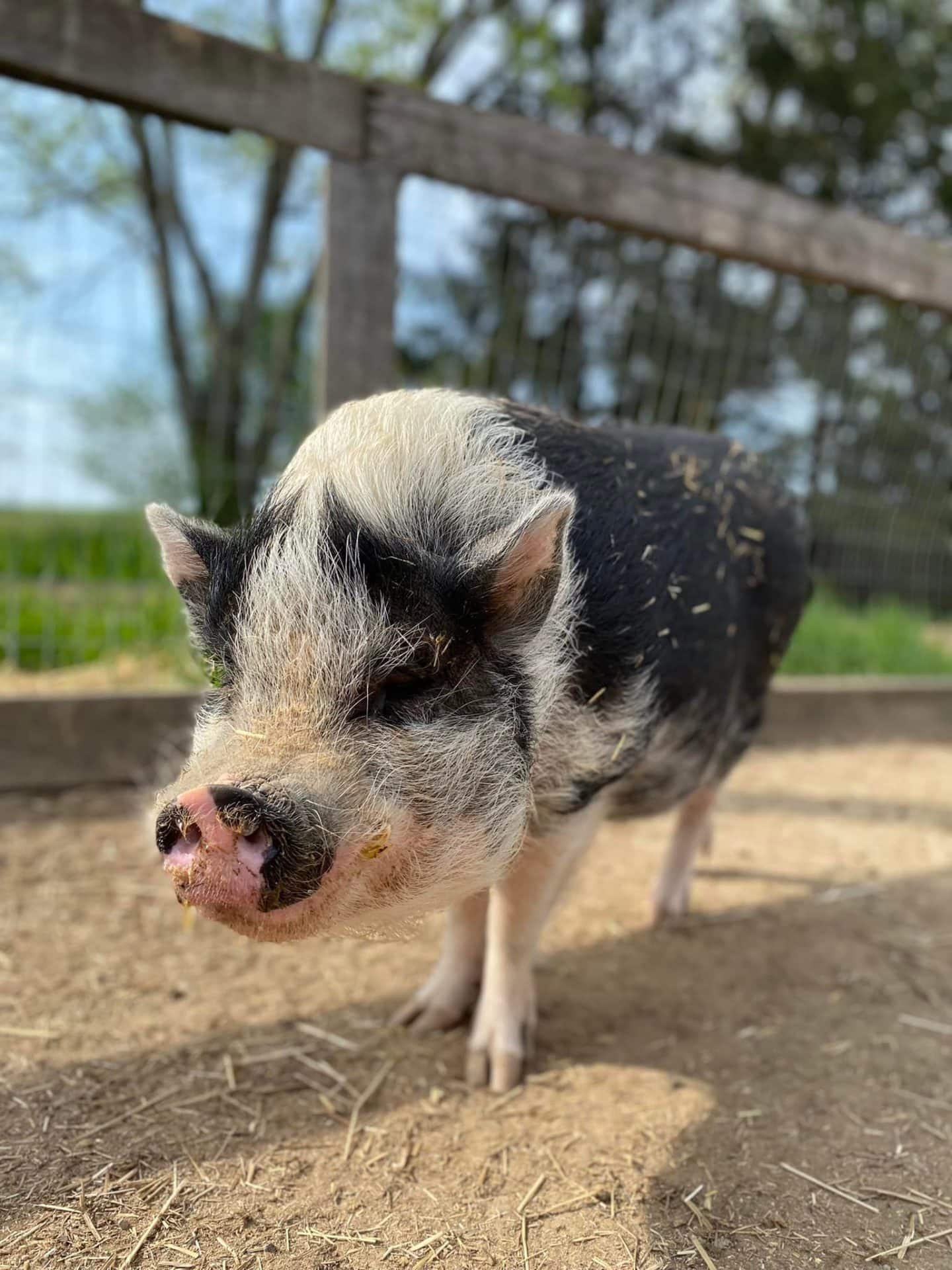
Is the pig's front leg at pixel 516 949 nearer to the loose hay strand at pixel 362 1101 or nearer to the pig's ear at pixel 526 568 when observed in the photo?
the loose hay strand at pixel 362 1101

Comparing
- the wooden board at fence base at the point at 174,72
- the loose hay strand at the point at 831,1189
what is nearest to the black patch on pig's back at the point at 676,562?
the loose hay strand at the point at 831,1189

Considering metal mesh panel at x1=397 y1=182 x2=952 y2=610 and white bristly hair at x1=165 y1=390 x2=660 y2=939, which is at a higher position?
metal mesh panel at x1=397 y1=182 x2=952 y2=610

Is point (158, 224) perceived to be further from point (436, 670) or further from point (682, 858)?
point (436, 670)

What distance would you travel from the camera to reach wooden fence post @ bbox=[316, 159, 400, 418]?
358 centimetres

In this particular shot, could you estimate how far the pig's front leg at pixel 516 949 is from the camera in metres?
2.24

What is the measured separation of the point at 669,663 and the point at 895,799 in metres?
3.02

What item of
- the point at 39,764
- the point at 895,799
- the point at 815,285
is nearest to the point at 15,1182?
the point at 39,764

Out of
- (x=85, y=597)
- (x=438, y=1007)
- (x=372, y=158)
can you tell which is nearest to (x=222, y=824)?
(x=438, y=1007)

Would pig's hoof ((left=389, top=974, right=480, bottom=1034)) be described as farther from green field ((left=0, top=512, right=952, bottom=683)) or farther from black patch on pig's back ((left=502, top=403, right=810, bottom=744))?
green field ((left=0, top=512, right=952, bottom=683))

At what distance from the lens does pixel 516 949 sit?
7.66 ft

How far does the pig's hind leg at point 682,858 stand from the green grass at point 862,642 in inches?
142

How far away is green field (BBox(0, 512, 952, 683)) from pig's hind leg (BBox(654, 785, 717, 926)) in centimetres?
214

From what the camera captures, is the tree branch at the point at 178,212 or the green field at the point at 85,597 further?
the tree branch at the point at 178,212

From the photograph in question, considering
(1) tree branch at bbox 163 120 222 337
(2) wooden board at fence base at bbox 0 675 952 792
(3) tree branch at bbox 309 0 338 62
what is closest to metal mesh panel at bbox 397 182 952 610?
(2) wooden board at fence base at bbox 0 675 952 792
